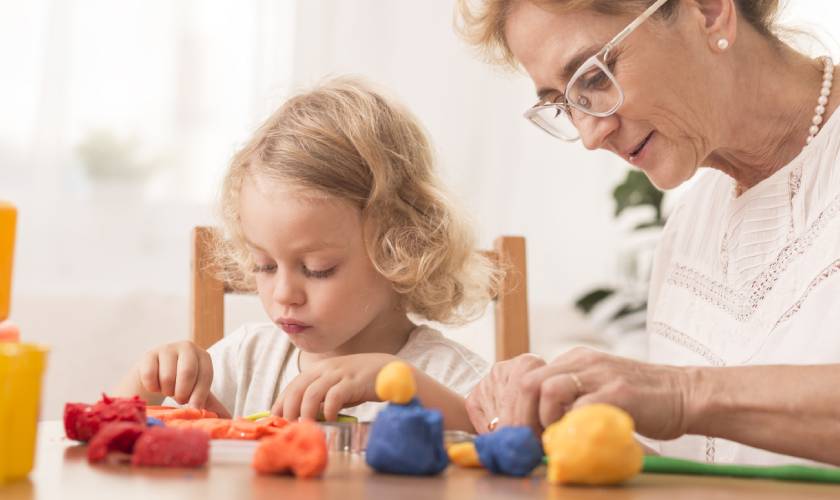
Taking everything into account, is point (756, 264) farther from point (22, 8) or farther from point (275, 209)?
point (22, 8)

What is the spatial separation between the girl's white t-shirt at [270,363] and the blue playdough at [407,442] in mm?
707

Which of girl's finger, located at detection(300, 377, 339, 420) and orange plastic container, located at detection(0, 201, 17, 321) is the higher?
orange plastic container, located at detection(0, 201, 17, 321)

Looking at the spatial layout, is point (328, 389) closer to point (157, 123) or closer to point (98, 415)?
point (98, 415)

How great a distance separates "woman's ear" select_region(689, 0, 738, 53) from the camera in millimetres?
1267

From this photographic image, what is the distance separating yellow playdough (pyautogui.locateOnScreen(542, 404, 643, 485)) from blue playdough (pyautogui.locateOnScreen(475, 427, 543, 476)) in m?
0.03

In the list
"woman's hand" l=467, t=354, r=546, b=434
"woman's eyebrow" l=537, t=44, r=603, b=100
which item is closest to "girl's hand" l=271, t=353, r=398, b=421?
"woman's hand" l=467, t=354, r=546, b=434

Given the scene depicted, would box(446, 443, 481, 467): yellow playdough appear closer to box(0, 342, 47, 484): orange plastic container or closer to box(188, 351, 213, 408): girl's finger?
box(0, 342, 47, 484): orange plastic container

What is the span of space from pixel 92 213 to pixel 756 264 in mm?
1872

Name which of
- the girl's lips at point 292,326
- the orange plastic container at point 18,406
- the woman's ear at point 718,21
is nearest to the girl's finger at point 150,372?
the girl's lips at point 292,326

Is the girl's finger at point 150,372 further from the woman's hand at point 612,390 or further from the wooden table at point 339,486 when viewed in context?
the woman's hand at point 612,390

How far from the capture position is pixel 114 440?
2.52 feet

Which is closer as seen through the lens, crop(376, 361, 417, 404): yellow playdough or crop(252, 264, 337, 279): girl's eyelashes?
crop(376, 361, 417, 404): yellow playdough

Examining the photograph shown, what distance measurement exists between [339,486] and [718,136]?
86 cm

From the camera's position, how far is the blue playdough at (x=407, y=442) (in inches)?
28.1
